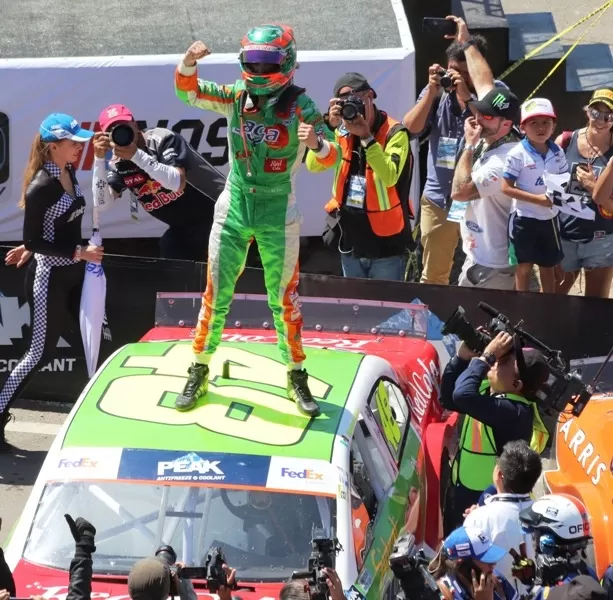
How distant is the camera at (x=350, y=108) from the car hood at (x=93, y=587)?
3531 millimetres

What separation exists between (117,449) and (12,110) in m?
5.24

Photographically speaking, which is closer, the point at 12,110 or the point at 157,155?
the point at 157,155

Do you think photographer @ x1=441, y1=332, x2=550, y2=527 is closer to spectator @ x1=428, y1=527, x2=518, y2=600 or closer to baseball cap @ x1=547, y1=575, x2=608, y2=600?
spectator @ x1=428, y1=527, x2=518, y2=600

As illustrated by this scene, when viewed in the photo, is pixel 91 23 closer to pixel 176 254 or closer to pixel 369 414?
pixel 176 254

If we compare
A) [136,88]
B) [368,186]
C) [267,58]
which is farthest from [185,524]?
[136,88]

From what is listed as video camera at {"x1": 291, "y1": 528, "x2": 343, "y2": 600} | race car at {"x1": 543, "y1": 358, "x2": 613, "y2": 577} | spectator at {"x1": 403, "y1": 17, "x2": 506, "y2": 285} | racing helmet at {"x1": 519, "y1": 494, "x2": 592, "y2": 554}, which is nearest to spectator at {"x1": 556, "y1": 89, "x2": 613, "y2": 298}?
spectator at {"x1": 403, "y1": 17, "x2": 506, "y2": 285}

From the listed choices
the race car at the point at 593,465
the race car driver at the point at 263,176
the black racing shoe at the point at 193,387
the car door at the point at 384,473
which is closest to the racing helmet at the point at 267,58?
the race car driver at the point at 263,176

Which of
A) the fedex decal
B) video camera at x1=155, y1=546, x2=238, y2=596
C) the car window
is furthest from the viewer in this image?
the car window

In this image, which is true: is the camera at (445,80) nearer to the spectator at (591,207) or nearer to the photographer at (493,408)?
the spectator at (591,207)

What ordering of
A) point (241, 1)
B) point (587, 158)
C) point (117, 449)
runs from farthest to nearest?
point (241, 1) < point (587, 158) < point (117, 449)

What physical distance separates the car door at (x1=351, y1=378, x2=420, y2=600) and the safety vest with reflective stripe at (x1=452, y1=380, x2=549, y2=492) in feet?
0.88

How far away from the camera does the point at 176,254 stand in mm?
8961

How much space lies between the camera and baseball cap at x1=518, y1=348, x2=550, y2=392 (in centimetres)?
616

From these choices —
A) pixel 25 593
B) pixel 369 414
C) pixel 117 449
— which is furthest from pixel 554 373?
pixel 25 593
